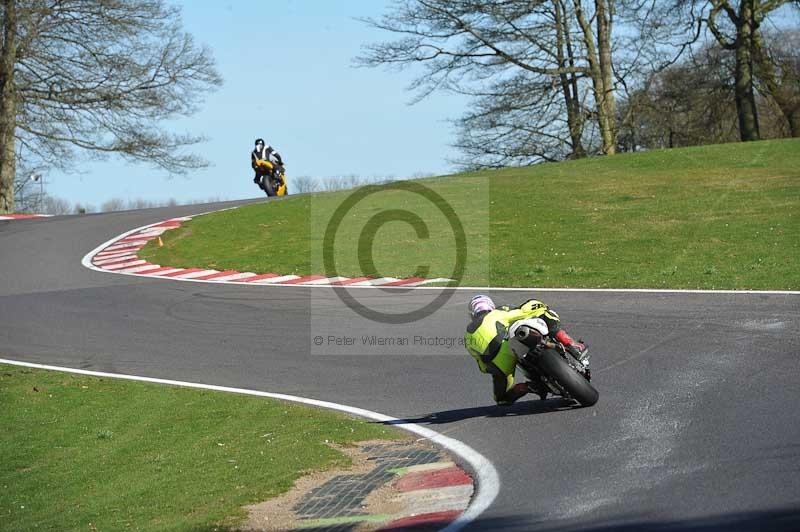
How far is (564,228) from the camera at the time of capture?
854 inches

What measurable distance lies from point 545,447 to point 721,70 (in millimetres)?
37843

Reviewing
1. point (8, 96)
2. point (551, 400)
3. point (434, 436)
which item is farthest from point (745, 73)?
point (434, 436)

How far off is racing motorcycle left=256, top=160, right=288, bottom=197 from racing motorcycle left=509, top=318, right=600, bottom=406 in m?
22.8

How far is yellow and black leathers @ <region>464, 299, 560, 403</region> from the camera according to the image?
9.20 m

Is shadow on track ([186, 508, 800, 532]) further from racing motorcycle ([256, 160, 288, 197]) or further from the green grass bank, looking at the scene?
racing motorcycle ([256, 160, 288, 197])

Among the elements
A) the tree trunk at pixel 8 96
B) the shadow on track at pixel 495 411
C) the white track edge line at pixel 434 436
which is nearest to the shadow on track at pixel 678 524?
the white track edge line at pixel 434 436

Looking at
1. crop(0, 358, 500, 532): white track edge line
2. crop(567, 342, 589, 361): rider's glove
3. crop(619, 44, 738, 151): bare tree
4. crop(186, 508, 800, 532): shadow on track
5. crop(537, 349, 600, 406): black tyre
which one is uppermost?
crop(619, 44, 738, 151): bare tree

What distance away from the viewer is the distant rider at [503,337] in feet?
30.1

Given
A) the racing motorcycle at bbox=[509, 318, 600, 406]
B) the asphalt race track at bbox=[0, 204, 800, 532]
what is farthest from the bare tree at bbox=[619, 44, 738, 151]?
the racing motorcycle at bbox=[509, 318, 600, 406]

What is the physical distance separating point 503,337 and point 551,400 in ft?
3.17

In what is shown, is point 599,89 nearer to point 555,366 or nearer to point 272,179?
point 272,179

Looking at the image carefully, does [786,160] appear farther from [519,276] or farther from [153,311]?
[153,311]

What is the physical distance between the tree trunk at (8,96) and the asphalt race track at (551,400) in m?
19.3

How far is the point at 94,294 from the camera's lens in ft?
59.6
